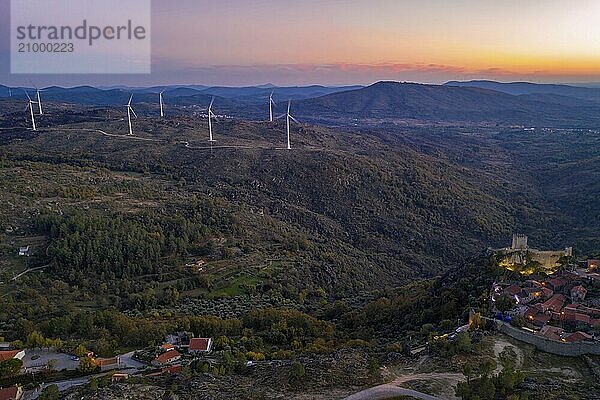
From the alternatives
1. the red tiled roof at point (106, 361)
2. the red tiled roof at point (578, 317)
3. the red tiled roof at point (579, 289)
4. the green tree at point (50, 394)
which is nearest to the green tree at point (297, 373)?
the green tree at point (50, 394)

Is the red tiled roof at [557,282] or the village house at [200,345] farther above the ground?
the red tiled roof at [557,282]

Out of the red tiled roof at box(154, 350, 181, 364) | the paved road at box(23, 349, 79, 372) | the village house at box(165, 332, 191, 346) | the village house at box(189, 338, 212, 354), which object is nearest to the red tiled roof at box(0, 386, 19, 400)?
the paved road at box(23, 349, 79, 372)

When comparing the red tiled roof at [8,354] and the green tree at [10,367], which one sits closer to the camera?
the green tree at [10,367]

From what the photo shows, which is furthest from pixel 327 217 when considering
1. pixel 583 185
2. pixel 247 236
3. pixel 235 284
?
pixel 583 185

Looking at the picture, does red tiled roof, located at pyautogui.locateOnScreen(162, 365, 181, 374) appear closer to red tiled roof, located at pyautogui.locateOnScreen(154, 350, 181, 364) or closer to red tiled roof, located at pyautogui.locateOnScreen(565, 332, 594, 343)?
red tiled roof, located at pyautogui.locateOnScreen(154, 350, 181, 364)

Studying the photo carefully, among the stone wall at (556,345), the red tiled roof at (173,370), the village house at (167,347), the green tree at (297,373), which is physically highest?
the stone wall at (556,345)

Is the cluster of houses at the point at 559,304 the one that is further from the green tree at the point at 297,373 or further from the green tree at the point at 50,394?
the green tree at the point at 50,394

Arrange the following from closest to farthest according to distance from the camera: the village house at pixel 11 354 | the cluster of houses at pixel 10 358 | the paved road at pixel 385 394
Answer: the paved road at pixel 385 394 → the cluster of houses at pixel 10 358 → the village house at pixel 11 354

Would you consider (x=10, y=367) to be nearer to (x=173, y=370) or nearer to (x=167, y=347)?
(x=173, y=370)
